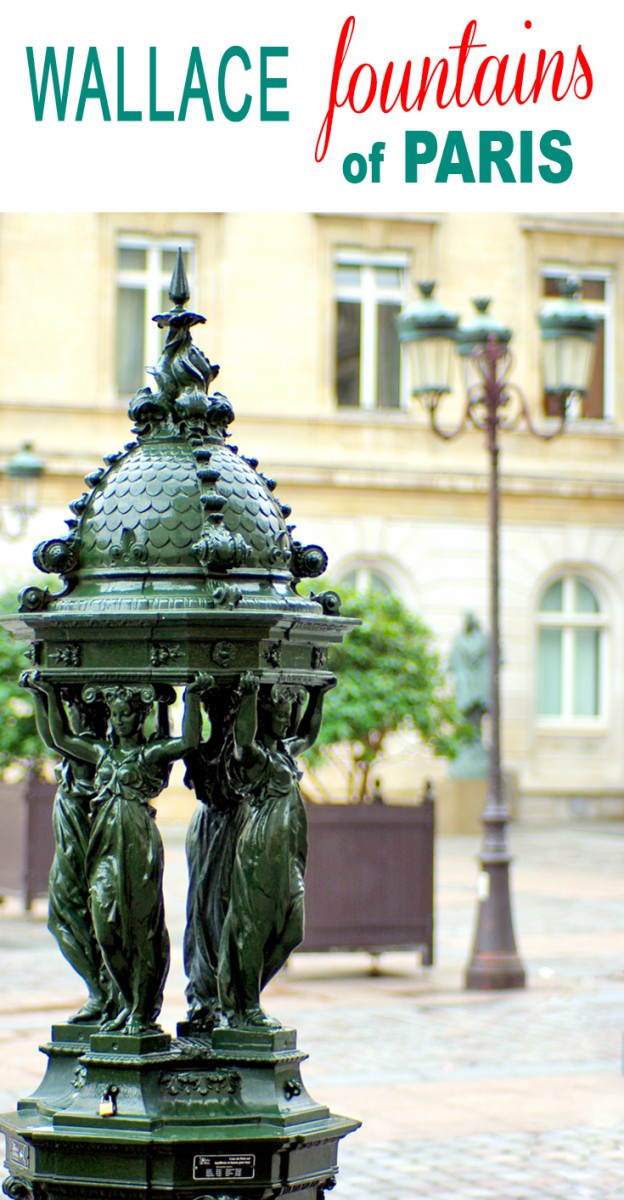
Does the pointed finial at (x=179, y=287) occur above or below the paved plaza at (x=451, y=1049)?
above

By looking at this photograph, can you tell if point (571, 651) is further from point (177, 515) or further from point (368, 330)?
point (177, 515)

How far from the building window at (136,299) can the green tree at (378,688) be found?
14101 mm

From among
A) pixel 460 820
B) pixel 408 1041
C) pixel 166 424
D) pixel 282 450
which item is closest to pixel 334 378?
pixel 282 450

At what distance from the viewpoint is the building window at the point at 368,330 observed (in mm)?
30484

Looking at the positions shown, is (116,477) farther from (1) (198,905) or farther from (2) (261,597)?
(1) (198,905)

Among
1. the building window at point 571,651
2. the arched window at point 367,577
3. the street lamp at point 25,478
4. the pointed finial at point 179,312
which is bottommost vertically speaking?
the pointed finial at point 179,312

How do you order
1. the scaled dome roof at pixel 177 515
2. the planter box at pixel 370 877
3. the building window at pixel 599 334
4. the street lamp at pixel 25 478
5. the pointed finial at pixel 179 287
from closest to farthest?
the scaled dome roof at pixel 177 515 → the pointed finial at pixel 179 287 → the planter box at pixel 370 877 → the street lamp at pixel 25 478 → the building window at pixel 599 334

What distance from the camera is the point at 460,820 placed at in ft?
94.0

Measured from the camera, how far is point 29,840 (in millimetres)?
16609

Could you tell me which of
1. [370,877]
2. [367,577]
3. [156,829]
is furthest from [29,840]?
[367,577]

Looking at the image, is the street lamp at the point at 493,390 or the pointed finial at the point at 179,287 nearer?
the pointed finial at the point at 179,287

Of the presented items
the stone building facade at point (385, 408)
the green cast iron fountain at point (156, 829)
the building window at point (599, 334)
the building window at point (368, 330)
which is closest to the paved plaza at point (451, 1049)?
the green cast iron fountain at point (156, 829)

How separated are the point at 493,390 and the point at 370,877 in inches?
138

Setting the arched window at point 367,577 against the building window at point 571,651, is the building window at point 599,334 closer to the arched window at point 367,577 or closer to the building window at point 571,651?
the building window at point 571,651
